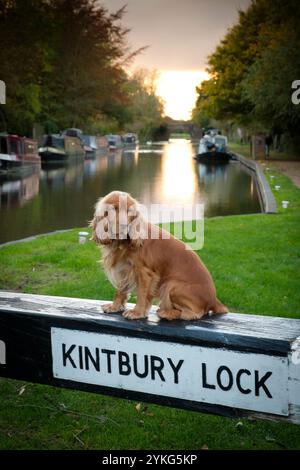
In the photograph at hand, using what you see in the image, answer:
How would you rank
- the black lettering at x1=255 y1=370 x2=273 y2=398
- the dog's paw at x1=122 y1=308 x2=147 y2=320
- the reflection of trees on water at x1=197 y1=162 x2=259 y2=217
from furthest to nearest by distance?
the reflection of trees on water at x1=197 y1=162 x2=259 y2=217, the dog's paw at x1=122 y1=308 x2=147 y2=320, the black lettering at x1=255 y1=370 x2=273 y2=398

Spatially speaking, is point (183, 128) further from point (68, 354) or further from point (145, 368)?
point (145, 368)

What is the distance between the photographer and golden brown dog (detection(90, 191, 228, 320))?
3568mm

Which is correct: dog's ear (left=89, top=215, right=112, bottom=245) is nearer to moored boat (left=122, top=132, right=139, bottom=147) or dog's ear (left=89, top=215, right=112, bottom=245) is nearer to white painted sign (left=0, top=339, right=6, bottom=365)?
white painted sign (left=0, top=339, right=6, bottom=365)

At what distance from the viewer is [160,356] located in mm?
3342

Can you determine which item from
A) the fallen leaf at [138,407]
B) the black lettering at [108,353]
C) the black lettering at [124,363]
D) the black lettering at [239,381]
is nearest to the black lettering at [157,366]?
the black lettering at [124,363]

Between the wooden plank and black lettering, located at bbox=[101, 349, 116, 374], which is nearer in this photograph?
the wooden plank

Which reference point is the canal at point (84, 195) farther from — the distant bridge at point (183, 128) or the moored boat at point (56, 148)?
the distant bridge at point (183, 128)

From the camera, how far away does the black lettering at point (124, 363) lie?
341 cm

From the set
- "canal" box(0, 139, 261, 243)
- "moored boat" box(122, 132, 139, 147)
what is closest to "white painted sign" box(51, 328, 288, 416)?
"canal" box(0, 139, 261, 243)

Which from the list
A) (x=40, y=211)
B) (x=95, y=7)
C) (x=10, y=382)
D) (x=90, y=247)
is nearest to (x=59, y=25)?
(x=95, y=7)

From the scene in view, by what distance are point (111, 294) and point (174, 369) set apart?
372cm

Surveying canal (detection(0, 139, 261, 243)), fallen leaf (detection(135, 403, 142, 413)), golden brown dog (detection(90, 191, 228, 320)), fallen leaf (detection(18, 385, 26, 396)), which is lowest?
fallen leaf (detection(135, 403, 142, 413))

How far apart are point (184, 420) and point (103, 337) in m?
A: 1.18

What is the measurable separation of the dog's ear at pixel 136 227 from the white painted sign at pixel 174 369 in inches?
25.1
